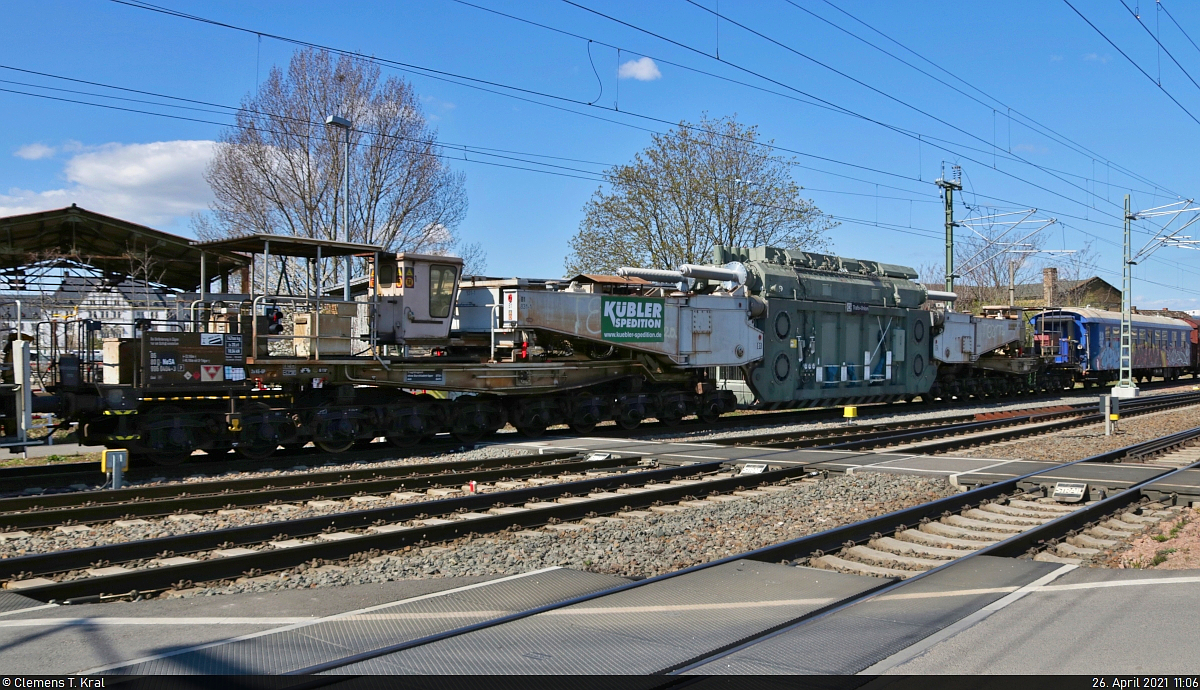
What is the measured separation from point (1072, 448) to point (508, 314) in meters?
10.6

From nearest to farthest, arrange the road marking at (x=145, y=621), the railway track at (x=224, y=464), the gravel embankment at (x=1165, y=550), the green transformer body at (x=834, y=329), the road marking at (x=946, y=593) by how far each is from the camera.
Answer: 1. the road marking at (x=145, y=621)
2. the road marking at (x=946, y=593)
3. the gravel embankment at (x=1165, y=550)
4. the railway track at (x=224, y=464)
5. the green transformer body at (x=834, y=329)

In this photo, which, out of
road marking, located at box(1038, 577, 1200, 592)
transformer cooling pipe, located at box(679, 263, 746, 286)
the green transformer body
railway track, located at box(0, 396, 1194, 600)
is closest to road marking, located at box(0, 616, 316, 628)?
railway track, located at box(0, 396, 1194, 600)

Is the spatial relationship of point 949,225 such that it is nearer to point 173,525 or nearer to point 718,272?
point 718,272

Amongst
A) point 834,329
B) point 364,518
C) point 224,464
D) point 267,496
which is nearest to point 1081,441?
point 834,329

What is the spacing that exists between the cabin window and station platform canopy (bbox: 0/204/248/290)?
3.25m

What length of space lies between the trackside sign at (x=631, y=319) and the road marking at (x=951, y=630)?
12.6 metres

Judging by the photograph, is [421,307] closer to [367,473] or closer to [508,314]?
[508,314]

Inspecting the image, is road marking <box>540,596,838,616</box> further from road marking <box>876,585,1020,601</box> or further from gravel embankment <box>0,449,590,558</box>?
gravel embankment <box>0,449,590,558</box>

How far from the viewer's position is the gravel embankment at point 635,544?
7.06 m

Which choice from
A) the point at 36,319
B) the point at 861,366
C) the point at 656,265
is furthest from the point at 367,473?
the point at 656,265

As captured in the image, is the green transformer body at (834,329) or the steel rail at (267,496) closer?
the steel rail at (267,496)

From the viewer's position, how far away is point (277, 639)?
491 centimetres

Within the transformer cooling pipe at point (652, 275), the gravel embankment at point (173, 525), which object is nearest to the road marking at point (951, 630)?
the gravel embankment at point (173, 525)

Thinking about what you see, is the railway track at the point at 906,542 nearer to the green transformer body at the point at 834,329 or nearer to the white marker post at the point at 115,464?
the white marker post at the point at 115,464
